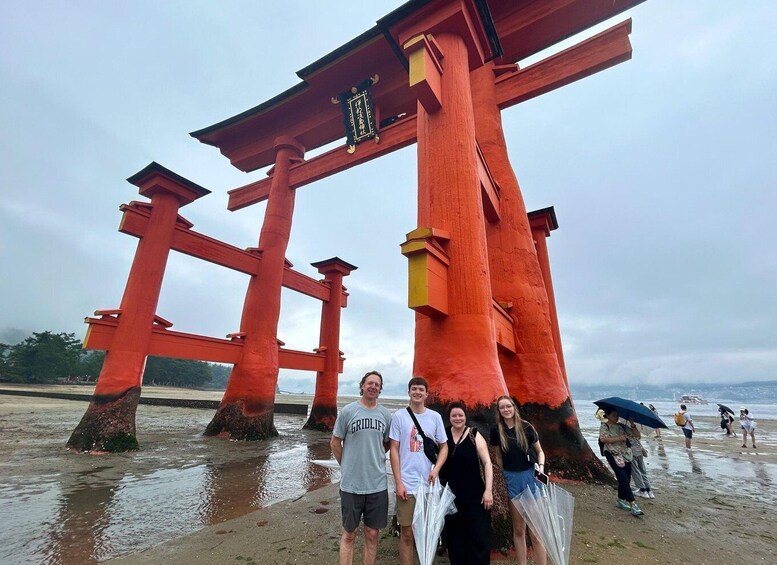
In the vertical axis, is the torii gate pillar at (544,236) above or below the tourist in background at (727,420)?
above

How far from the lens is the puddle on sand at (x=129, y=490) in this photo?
12.4ft

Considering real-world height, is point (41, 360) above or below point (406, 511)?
above

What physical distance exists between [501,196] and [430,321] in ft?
17.6

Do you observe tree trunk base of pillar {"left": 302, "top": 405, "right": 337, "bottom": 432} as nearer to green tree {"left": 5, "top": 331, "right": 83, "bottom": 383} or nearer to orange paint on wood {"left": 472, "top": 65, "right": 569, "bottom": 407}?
orange paint on wood {"left": 472, "top": 65, "right": 569, "bottom": 407}

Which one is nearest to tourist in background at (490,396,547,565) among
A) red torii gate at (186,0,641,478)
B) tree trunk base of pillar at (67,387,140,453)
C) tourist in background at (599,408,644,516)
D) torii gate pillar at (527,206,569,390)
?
red torii gate at (186,0,641,478)

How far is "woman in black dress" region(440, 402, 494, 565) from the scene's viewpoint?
2.74 metres

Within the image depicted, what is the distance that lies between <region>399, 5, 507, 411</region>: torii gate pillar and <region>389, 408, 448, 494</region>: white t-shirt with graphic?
50.9 inches

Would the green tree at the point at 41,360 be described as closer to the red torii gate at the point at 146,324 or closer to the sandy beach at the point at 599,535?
the red torii gate at the point at 146,324

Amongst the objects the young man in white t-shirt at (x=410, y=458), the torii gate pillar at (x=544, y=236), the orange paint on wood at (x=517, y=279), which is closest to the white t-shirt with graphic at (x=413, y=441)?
the young man in white t-shirt at (x=410, y=458)

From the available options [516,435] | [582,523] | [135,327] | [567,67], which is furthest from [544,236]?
[135,327]

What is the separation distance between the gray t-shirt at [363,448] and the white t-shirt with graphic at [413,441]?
0.13 metres

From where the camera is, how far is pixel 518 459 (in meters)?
3.14

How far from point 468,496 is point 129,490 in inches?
230

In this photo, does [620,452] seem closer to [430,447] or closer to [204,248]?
[430,447]
